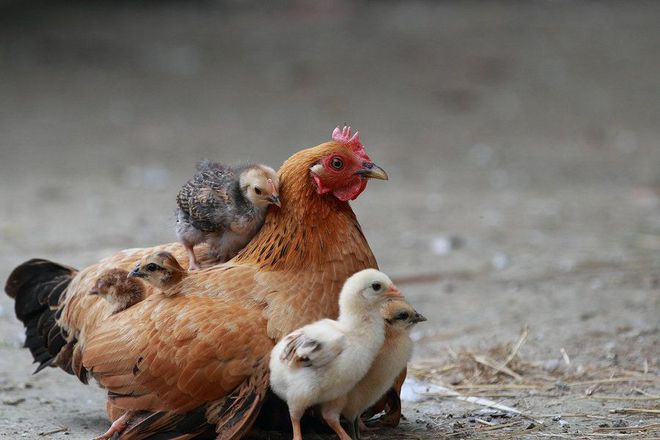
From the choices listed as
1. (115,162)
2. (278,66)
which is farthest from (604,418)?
(278,66)

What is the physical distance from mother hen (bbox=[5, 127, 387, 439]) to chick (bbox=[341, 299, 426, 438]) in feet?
0.77

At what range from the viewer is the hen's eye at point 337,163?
12.6ft

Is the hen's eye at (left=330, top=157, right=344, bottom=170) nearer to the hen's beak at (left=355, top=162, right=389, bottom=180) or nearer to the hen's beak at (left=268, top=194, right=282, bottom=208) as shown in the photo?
the hen's beak at (left=355, top=162, right=389, bottom=180)

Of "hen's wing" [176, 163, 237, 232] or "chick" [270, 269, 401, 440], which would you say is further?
"hen's wing" [176, 163, 237, 232]

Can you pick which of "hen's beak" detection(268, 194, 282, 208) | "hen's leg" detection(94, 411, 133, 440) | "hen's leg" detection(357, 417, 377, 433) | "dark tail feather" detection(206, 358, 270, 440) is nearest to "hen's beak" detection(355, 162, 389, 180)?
"hen's beak" detection(268, 194, 282, 208)

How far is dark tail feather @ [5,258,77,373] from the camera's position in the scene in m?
4.48

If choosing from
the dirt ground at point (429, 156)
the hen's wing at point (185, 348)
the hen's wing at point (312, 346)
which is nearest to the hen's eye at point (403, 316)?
the hen's wing at point (312, 346)

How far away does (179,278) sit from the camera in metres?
3.87

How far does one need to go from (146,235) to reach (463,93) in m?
5.40

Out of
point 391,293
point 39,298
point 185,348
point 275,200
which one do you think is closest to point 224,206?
point 275,200

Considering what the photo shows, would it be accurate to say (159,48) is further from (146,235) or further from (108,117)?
(146,235)

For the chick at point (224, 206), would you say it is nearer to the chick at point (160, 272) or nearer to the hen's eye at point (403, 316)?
the chick at point (160, 272)

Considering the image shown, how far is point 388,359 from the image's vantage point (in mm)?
3604

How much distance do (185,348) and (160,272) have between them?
0.35 metres
